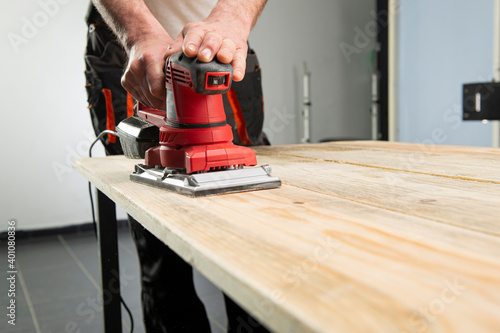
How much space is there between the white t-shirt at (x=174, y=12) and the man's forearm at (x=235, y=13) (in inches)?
19.4

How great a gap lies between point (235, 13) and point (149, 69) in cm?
27

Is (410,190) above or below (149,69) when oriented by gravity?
below

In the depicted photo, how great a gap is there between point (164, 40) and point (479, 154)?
765 mm

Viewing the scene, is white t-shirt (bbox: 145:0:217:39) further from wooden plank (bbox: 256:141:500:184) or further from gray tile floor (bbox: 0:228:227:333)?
gray tile floor (bbox: 0:228:227:333)

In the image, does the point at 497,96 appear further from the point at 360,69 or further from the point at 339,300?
the point at 360,69

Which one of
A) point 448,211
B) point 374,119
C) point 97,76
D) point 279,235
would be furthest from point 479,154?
point 374,119

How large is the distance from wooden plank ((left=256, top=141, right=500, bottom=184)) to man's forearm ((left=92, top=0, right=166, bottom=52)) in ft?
1.52

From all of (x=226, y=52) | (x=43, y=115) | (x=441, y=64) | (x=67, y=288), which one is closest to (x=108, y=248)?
(x=226, y=52)

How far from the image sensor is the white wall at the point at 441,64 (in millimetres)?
3121

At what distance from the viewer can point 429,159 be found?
990 mm

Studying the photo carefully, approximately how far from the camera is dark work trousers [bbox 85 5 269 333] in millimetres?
1264

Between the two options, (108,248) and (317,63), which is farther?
(317,63)

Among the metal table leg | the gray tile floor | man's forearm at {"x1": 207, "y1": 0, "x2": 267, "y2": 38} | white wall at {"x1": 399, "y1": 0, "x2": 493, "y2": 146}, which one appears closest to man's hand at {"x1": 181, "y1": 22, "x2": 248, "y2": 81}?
man's forearm at {"x1": 207, "y1": 0, "x2": 267, "y2": 38}

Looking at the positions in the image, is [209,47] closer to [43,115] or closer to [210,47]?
[210,47]
